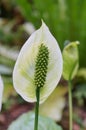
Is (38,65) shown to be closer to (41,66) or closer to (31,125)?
(41,66)

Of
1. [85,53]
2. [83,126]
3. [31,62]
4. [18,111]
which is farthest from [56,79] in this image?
[85,53]

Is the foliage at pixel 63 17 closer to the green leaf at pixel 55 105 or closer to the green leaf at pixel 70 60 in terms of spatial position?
the green leaf at pixel 55 105

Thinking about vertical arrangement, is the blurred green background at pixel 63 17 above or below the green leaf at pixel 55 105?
above

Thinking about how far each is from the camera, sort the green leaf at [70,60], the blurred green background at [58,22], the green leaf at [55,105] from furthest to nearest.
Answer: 1. the blurred green background at [58,22]
2. the green leaf at [55,105]
3. the green leaf at [70,60]

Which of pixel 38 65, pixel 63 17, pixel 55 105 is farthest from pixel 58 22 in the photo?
pixel 38 65

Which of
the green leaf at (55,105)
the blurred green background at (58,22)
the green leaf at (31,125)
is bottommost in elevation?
the green leaf at (31,125)

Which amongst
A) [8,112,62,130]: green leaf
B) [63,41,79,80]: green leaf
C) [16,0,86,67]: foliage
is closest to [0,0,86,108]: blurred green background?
[16,0,86,67]: foliage

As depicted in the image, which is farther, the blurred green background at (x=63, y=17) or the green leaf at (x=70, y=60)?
the blurred green background at (x=63, y=17)

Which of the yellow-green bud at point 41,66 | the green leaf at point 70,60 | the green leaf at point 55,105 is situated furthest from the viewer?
the green leaf at point 55,105

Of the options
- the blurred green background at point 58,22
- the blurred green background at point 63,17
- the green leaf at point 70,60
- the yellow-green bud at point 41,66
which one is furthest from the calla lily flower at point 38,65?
the blurred green background at point 63,17

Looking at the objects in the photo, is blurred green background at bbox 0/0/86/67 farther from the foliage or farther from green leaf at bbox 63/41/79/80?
green leaf at bbox 63/41/79/80
